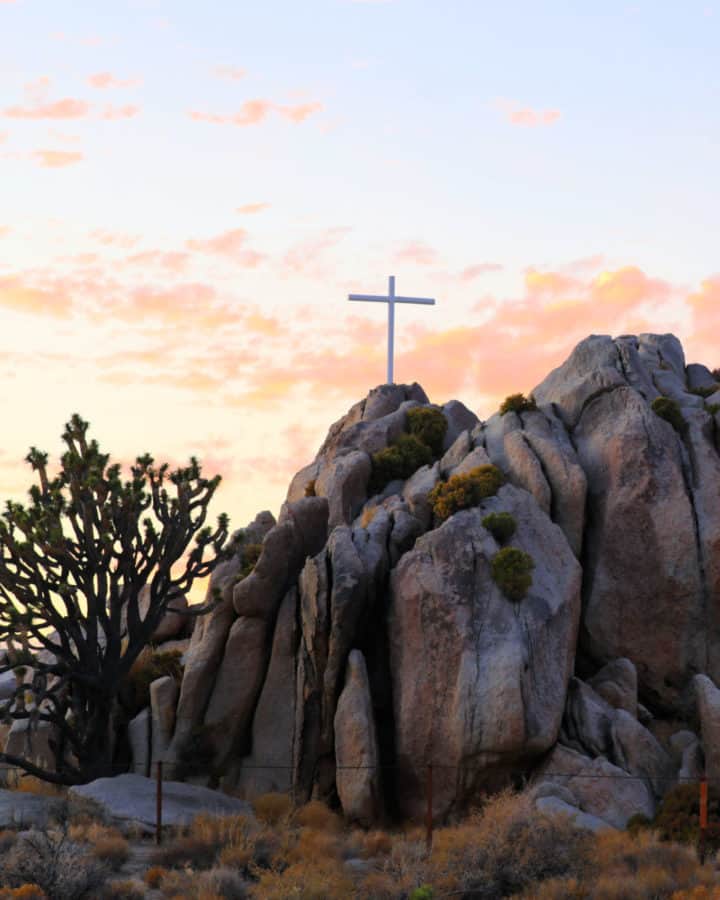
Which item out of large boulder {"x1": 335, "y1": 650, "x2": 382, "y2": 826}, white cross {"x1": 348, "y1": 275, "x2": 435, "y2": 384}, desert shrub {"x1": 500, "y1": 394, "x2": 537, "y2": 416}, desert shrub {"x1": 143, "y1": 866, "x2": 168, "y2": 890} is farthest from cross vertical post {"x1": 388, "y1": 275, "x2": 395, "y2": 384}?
desert shrub {"x1": 143, "y1": 866, "x2": 168, "y2": 890}

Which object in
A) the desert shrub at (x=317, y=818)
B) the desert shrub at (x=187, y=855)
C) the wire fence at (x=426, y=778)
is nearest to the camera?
the desert shrub at (x=187, y=855)

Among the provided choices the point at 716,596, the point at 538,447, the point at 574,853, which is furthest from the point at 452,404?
the point at 574,853

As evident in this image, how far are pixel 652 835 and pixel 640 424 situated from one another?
16.3 metres

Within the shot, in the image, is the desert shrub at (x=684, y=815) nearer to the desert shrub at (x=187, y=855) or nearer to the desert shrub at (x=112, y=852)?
the desert shrub at (x=187, y=855)

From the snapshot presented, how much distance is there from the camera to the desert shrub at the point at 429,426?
164 feet

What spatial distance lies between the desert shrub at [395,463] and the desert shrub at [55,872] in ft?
76.7

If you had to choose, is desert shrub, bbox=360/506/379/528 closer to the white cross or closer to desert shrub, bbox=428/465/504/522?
desert shrub, bbox=428/465/504/522

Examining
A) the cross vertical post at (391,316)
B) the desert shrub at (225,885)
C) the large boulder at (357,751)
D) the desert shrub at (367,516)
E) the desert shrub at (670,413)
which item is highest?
the cross vertical post at (391,316)

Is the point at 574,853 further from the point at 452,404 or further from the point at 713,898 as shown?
the point at 452,404

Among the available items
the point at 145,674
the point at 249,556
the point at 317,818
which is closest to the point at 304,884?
the point at 317,818

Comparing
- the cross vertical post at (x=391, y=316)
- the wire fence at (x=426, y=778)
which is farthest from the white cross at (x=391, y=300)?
the wire fence at (x=426, y=778)

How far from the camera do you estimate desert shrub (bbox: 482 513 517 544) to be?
130 ft

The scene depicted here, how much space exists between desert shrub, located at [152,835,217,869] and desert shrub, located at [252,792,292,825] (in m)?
5.82

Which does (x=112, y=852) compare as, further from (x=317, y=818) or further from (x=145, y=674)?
(x=145, y=674)
